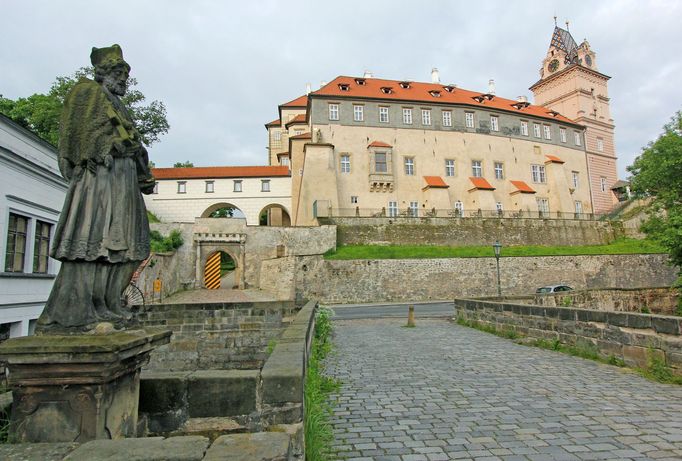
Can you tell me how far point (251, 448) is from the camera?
2.18 m

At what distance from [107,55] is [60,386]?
2.66 m

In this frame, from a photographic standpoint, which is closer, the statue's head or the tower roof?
the statue's head

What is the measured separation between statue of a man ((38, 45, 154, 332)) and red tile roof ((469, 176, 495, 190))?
45610 millimetres

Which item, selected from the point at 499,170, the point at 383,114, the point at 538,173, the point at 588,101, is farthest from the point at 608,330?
the point at 588,101

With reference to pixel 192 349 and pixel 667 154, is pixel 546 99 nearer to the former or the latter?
pixel 667 154

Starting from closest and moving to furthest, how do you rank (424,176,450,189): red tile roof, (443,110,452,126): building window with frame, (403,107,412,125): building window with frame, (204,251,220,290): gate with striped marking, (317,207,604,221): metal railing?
1. (204,251,220,290): gate with striped marking
2. (317,207,604,221): metal railing
3. (424,176,450,189): red tile roof
4. (403,107,412,125): building window with frame
5. (443,110,452,126): building window with frame

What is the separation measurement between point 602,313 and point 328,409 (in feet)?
19.3

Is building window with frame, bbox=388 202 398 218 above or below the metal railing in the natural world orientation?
above

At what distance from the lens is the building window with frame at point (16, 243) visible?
39.9ft

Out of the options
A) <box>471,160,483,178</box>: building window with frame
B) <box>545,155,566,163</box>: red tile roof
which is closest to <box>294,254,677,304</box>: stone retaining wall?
<box>471,160,483,178</box>: building window with frame

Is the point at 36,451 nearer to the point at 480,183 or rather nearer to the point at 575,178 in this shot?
the point at 480,183

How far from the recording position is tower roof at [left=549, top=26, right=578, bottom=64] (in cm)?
6262

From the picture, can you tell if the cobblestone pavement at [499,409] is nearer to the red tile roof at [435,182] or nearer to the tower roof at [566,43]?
the red tile roof at [435,182]

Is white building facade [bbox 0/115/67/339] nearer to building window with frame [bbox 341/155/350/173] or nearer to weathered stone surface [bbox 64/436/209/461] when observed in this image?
weathered stone surface [bbox 64/436/209/461]
